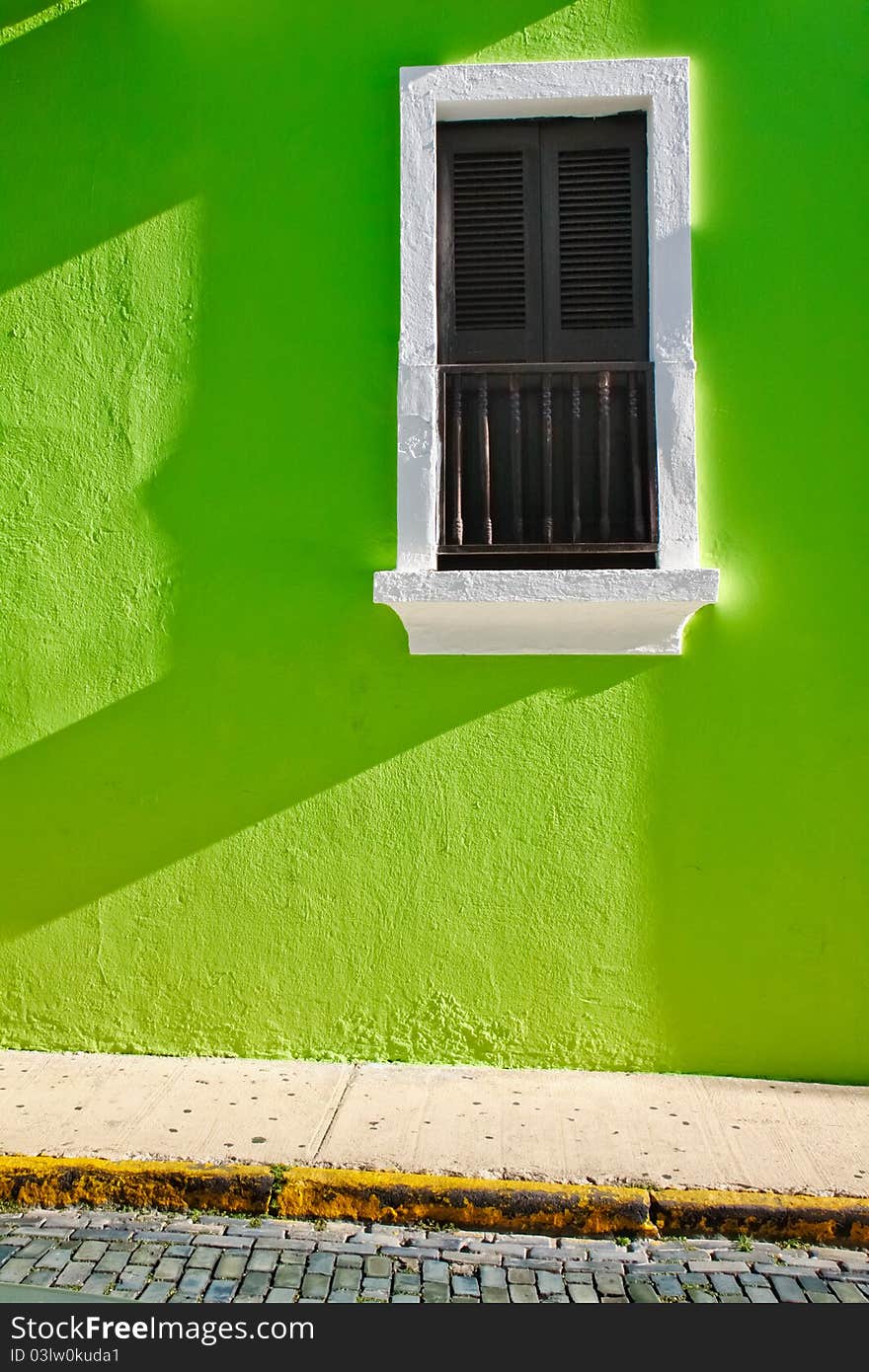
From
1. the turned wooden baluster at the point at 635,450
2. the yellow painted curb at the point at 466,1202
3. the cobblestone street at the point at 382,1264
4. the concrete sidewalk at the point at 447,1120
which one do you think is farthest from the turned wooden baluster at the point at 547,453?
the cobblestone street at the point at 382,1264

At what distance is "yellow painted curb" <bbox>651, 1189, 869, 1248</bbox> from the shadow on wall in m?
1.81

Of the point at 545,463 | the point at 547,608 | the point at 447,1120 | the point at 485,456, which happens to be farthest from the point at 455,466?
the point at 447,1120

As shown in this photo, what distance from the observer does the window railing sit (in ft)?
13.6

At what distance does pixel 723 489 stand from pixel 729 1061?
2120 millimetres

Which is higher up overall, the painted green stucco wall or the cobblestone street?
the painted green stucco wall

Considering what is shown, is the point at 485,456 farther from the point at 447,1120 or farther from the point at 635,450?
the point at 447,1120

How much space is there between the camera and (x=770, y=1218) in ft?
10.3

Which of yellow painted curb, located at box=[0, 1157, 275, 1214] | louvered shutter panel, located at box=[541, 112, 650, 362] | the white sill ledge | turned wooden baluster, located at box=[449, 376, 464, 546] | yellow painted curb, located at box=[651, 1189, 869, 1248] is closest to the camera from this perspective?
yellow painted curb, located at box=[651, 1189, 869, 1248]

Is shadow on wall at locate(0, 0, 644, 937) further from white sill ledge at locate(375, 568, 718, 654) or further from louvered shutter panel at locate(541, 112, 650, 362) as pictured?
louvered shutter panel at locate(541, 112, 650, 362)

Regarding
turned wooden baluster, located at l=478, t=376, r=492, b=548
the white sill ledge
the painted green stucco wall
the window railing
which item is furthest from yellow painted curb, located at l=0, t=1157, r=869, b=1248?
turned wooden baluster, located at l=478, t=376, r=492, b=548

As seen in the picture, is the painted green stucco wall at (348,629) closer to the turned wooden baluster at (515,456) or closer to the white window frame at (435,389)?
the white window frame at (435,389)

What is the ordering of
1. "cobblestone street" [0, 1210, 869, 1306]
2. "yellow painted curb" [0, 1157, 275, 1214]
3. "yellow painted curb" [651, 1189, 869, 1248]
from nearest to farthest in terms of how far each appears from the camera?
"cobblestone street" [0, 1210, 869, 1306], "yellow painted curb" [651, 1189, 869, 1248], "yellow painted curb" [0, 1157, 275, 1214]

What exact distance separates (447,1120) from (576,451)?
2447mm

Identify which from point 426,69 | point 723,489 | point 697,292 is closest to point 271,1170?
point 723,489
